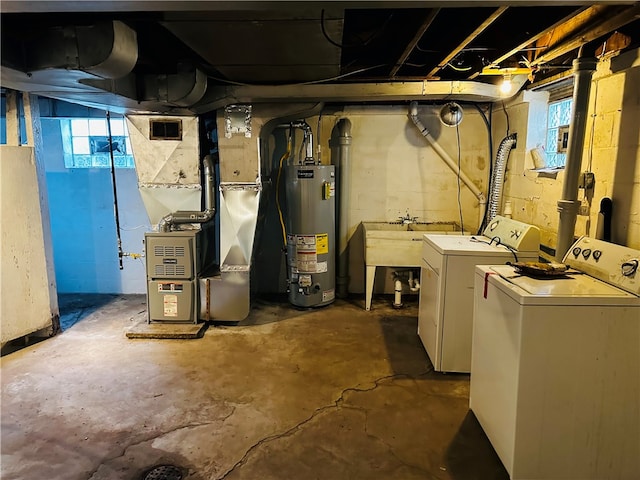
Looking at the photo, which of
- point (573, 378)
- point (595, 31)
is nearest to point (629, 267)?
point (573, 378)

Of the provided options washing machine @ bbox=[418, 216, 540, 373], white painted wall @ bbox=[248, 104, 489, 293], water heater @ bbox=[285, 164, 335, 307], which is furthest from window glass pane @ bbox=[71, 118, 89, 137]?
washing machine @ bbox=[418, 216, 540, 373]

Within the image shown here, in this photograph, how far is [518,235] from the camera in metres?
2.91

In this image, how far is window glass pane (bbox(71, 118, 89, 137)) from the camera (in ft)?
15.1

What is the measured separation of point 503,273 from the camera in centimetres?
225

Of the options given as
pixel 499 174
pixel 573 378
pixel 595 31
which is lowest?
pixel 573 378

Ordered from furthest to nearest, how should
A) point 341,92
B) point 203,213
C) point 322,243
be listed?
1. point 322,243
2. point 203,213
3. point 341,92

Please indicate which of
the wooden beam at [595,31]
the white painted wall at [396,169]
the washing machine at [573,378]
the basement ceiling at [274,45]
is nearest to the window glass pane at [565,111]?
the basement ceiling at [274,45]

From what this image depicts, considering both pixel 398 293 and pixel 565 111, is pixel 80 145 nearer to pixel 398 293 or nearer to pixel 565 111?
pixel 398 293

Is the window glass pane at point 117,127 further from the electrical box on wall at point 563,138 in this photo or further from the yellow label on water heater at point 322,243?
the electrical box on wall at point 563,138

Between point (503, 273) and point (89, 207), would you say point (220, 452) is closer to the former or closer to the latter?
point (503, 273)

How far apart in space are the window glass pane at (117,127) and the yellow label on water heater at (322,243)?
232 cm

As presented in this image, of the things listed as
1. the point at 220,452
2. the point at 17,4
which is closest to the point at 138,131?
the point at 17,4

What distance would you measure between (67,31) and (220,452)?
7.24ft

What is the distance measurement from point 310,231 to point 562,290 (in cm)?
255
